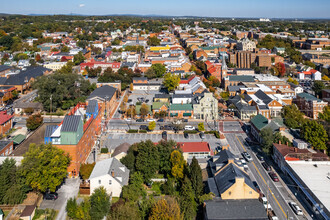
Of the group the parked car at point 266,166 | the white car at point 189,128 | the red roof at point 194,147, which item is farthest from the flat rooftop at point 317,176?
the white car at point 189,128

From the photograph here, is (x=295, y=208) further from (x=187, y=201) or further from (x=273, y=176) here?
(x=187, y=201)

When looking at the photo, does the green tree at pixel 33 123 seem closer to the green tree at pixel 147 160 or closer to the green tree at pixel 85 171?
the green tree at pixel 85 171

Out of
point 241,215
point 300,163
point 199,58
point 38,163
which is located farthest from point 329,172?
point 199,58

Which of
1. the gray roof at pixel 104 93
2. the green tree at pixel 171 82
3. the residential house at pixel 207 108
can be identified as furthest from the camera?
the green tree at pixel 171 82

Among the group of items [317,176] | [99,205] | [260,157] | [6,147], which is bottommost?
[260,157]

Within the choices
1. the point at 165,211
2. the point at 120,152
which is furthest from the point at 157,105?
the point at 165,211

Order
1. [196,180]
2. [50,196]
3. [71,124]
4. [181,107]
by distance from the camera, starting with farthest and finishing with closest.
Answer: [181,107] → [71,124] → [50,196] → [196,180]

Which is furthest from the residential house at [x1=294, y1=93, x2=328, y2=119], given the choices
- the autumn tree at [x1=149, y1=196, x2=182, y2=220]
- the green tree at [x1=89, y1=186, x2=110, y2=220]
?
the green tree at [x1=89, y1=186, x2=110, y2=220]
